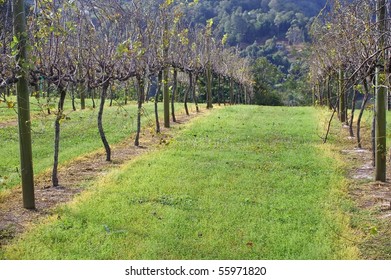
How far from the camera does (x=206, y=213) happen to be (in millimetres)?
8758

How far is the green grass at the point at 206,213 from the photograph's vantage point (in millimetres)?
7031

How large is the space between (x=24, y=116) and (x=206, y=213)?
3.47 m

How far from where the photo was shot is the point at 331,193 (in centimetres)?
1015

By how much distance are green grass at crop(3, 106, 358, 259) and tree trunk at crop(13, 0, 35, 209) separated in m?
0.74

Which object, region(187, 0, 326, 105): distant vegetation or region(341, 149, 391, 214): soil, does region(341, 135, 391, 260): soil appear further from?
region(187, 0, 326, 105): distant vegetation

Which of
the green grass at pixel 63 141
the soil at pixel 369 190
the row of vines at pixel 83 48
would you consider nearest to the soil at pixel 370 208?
the soil at pixel 369 190

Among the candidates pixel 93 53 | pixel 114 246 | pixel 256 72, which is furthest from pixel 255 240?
pixel 256 72

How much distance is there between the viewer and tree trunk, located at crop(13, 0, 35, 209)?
843 centimetres

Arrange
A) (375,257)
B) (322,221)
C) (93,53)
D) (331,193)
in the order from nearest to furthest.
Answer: (375,257) → (322,221) → (331,193) → (93,53)

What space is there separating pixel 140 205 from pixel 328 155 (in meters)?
7.28

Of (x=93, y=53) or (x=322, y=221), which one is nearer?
(x=322, y=221)

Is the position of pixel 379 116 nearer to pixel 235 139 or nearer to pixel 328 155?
pixel 328 155

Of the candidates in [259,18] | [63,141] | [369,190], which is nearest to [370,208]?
[369,190]

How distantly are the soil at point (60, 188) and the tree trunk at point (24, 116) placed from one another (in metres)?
0.37
